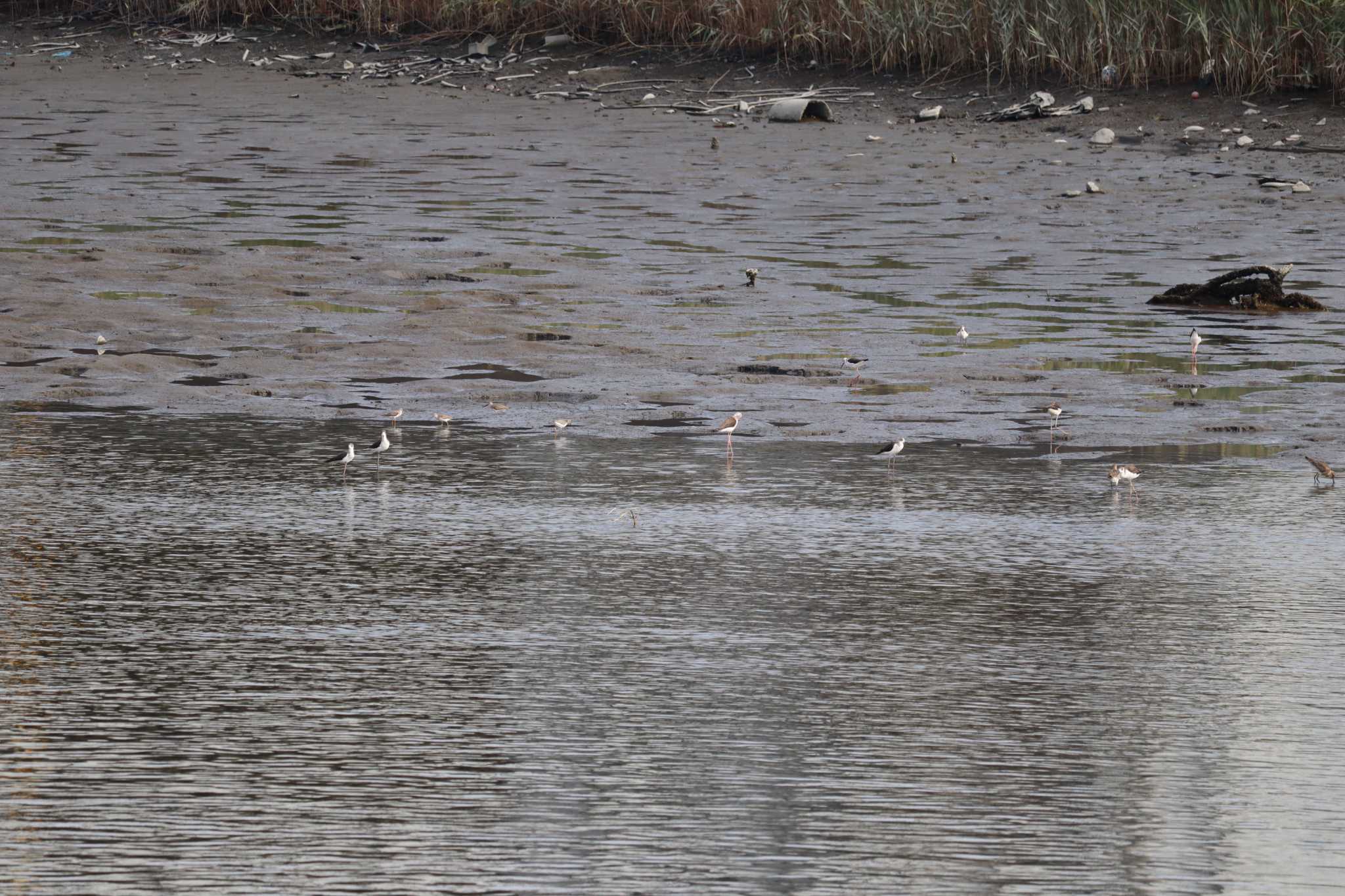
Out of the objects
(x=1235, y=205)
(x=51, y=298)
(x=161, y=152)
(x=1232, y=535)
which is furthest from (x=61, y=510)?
(x=161, y=152)

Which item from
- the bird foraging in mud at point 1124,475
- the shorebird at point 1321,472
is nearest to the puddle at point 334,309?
the bird foraging in mud at point 1124,475

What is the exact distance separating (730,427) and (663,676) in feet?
10.3

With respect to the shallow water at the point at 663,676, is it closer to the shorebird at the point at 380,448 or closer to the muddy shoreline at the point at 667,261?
the shorebird at the point at 380,448

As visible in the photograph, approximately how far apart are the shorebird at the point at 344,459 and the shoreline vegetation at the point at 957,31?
14.0 m

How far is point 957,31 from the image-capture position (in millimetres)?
21766

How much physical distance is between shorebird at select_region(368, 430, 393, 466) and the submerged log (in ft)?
18.2

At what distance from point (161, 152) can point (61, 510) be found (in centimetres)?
1326

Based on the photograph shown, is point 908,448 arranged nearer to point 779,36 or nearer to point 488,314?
point 488,314

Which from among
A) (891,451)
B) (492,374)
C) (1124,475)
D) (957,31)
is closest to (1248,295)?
(492,374)

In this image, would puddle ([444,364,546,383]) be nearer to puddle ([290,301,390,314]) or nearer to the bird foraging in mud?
puddle ([290,301,390,314])

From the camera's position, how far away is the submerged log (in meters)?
11.3

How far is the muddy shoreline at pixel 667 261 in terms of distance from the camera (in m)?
8.62

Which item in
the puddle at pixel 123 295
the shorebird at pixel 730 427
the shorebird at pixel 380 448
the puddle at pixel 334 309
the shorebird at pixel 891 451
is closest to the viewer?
the shorebird at pixel 380 448

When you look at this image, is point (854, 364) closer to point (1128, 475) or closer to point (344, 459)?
point (1128, 475)
